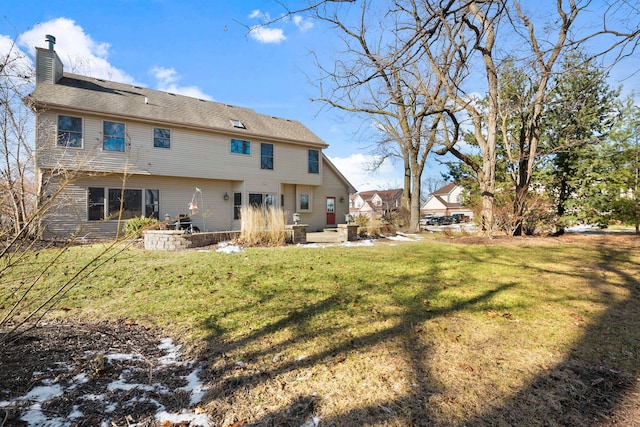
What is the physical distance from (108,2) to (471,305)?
9.72 m

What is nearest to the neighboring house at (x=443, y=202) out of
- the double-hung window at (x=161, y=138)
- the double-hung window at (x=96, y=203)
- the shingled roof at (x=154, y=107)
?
the shingled roof at (x=154, y=107)

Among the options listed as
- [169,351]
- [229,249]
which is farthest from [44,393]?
[229,249]

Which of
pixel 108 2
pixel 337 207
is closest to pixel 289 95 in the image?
pixel 108 2

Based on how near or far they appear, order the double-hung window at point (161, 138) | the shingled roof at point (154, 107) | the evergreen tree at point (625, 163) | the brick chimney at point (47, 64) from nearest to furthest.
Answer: the shingled roof at point (154, 107), the brick chimney at point (47, 64), the evergreen tree at point (625, 163), the double-hung window at point (161, 138)

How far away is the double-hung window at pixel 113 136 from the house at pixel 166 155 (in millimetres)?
35

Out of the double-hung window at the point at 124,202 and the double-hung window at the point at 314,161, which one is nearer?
the double-hung window at the point at 124,202

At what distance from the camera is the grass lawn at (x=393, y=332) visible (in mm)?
2154

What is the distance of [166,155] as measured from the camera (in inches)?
550

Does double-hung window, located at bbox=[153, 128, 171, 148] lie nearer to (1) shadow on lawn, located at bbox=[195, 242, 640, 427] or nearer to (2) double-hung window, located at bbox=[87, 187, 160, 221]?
(2) double-hung window, located at bbox=[87, 187, 160, 221]

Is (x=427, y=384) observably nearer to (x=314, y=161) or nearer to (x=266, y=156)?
(x=266, y=156)

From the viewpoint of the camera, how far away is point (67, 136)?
11.8 metres

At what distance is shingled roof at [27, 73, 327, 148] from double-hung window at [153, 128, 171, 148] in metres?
0.48

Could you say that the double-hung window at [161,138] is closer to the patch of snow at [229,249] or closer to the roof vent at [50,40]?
the roof vent at [50,40]

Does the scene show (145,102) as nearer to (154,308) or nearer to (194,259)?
(194,259)
